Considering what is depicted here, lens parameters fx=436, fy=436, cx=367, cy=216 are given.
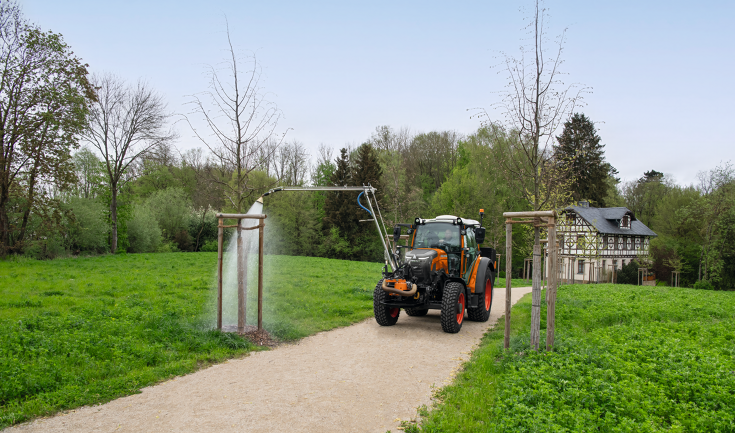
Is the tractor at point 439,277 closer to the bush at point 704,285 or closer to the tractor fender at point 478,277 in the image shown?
the tractor fender at point 478,277

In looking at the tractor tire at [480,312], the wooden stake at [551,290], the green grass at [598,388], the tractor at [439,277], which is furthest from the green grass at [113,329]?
the wooden stake at [551,290]

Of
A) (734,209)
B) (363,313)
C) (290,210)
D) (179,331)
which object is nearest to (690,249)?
(734,209)

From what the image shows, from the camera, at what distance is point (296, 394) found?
5.11 meters

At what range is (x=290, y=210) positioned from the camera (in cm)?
3838

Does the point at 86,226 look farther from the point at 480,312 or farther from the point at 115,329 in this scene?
the point at 480,312

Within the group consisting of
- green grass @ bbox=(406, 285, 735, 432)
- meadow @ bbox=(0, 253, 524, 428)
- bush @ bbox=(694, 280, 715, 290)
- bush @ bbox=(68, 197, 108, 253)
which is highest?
bush @ bbox=(68, 197, 108, 253)

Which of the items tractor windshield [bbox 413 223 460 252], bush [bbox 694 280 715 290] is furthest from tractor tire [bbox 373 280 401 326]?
bush [bbox 694 280 715 290]

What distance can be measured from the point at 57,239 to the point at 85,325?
65.4ft

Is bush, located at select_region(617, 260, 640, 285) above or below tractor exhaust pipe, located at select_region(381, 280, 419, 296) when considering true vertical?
below

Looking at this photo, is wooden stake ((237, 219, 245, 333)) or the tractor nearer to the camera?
wooden stake ((237, 219, 245, 333))

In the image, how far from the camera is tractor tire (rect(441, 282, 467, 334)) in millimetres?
8203

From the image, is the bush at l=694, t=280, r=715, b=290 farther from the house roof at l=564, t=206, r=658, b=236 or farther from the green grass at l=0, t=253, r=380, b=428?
the green grass at l=0, t=253, r=380, b=428

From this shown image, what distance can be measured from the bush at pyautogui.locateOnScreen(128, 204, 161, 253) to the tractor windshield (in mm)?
27111

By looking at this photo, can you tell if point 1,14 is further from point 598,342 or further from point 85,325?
point 598,342
